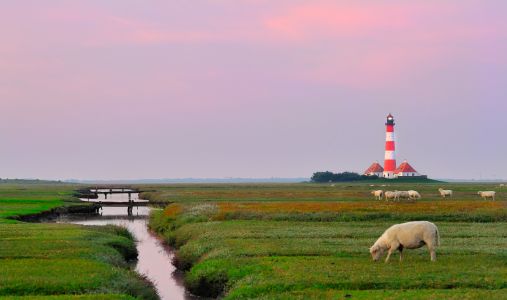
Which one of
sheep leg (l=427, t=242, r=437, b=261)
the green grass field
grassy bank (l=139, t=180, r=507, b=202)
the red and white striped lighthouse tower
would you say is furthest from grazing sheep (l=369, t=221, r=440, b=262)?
the red and white striped lighthouse tower

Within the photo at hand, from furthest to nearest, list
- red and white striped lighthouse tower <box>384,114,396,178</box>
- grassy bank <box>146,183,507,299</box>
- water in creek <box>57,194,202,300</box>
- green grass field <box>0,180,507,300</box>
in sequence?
red and white striped lighthouse tower <box>384,114,396,178</box> → water in creek <box>57,194,202,300</box> → green grass field <box>0,180,507,300</box> → grassy bank <box>146,183,507,299</box>

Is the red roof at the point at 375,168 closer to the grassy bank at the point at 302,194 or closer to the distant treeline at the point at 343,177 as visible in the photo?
the distant treeline at the point at 343,177

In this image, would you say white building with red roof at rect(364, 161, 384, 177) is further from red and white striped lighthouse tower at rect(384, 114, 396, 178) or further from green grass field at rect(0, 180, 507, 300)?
green grass field at rect(0, 180, 507, 300)

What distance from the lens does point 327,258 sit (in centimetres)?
1959

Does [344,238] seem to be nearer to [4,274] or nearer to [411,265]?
[411,265]

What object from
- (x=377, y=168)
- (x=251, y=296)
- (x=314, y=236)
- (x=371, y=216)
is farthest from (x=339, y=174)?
(x=251, y=296)

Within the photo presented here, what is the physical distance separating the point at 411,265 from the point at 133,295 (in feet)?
33.1

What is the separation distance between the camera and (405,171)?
157 metres

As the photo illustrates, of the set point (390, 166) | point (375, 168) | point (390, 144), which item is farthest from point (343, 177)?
point (390, 144)

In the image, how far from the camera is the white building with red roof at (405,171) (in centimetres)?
15606

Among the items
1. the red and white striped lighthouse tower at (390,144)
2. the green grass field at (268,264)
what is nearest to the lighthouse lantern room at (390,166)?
the red and white striped lighthouse tower at (390,144)

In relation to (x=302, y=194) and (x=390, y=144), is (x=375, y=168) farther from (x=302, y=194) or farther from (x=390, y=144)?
(x=302, y=194)

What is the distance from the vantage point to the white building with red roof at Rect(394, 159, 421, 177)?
156062 mm

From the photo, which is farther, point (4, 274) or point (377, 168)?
point (377, 168)
